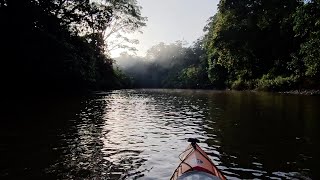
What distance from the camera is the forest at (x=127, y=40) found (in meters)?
34.7

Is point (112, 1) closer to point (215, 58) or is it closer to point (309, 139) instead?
point (215, 58)

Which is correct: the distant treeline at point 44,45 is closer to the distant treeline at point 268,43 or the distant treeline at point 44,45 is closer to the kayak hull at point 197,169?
the distant treeline at point 268,43

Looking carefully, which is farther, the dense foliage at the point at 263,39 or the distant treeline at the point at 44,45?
the dense foliage at the point at 263,39

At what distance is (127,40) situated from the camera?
7575 cm

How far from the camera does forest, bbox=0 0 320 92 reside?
34656 millimetres

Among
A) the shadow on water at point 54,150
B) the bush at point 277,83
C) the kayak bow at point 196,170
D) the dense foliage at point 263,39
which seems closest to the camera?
the kayak bow at point 196,170

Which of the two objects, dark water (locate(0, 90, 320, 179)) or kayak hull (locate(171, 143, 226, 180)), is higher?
kayak hull (locate(171, 143, 226, 180))

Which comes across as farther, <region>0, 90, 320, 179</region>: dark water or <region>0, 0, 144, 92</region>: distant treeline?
<region>0, 0, 144, 92</region>: distant treeline

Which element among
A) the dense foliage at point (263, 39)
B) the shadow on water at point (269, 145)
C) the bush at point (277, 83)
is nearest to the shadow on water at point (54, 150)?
the shadow on water at point (269, 145)

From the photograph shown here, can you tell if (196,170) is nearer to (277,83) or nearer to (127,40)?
(277,83)

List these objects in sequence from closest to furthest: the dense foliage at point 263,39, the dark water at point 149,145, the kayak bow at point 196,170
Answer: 1. the kayak bow at point 196,170
2. the dark water at point 149,145
3. the dense foliage at point 263,39

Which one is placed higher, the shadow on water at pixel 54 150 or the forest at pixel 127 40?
the forest at pixel 127 40

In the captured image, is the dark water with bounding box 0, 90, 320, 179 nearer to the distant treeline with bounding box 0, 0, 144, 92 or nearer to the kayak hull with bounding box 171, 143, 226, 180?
the kayak hull with bounding box 171, 143, 226, 180

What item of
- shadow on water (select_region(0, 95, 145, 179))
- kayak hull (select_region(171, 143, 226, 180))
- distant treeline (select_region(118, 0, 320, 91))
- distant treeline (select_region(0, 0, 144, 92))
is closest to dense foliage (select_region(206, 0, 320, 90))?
distant treeline (select_region(118, 0, 320, 91))
